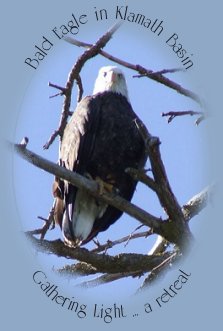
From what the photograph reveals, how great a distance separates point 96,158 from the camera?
479 centimetres

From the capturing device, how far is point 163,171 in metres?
3.74

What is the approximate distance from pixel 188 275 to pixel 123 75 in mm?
1941

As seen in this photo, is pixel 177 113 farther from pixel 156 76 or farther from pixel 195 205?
pixel 195 205

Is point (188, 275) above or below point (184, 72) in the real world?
below

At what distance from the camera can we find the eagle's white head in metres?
5.35

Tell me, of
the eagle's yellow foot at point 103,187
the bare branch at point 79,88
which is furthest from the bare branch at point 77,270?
the bare branch at point 79,88

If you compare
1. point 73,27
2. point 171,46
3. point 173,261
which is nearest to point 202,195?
point 173,261

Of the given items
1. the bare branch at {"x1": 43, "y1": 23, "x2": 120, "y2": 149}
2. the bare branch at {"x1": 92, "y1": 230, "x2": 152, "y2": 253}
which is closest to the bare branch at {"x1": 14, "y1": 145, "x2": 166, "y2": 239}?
the bare branch at {"x1": 92, "y1": 230, "x2": 152, "y2": 253}

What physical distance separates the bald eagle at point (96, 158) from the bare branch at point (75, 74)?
0.21 meters

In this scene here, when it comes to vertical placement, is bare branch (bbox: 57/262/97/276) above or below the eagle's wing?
below

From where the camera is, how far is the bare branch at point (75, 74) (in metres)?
4.19

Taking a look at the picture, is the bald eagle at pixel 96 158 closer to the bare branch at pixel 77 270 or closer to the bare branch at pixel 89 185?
the bare branch at pixel 77 270

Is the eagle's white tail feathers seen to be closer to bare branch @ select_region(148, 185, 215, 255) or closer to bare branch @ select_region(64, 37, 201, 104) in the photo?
bare branch @ select_region(148, 185, 215, 255)

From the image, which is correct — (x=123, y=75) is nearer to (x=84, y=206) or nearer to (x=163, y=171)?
(x=84, y=206)
